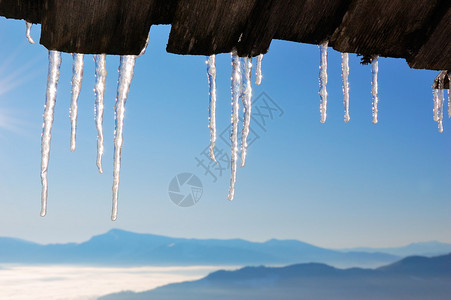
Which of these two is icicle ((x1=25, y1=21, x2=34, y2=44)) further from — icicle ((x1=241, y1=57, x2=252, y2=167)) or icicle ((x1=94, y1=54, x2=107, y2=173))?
icicle ((x1=241, y1=57, x2=252, y2=167))

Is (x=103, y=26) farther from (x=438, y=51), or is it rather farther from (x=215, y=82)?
(x=438, y=51)

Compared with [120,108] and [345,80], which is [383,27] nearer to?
[345,80]

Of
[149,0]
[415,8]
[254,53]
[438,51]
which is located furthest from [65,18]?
[438,51]

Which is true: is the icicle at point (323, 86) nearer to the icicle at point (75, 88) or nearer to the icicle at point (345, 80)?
the icicle at point (345, 80)

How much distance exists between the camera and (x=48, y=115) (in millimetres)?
2748

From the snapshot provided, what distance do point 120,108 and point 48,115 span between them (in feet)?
1.55

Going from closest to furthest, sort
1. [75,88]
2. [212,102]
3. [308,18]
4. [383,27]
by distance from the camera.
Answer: [308,18] → [383,27] → [75,88] → [212,102]

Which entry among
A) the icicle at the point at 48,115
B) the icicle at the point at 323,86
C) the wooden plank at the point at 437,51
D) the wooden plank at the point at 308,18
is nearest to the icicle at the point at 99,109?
the icicle at the point at 48,115

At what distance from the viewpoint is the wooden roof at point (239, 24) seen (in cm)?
180

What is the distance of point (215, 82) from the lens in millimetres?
2805

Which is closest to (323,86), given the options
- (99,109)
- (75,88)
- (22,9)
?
(99,109)

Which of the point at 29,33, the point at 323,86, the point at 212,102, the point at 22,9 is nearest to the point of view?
the point at 22,9

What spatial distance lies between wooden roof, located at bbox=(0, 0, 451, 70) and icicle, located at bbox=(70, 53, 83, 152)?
619 mm

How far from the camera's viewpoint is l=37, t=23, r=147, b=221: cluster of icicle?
8.18 feet
